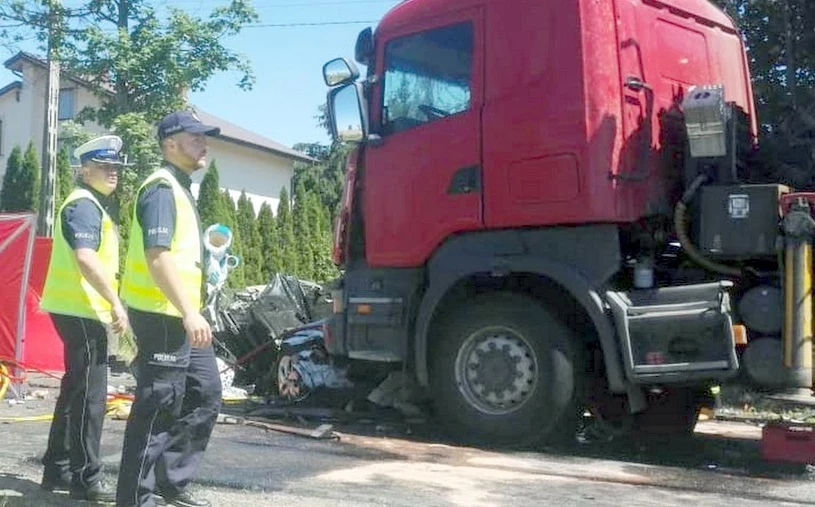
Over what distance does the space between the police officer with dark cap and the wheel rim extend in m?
2.61

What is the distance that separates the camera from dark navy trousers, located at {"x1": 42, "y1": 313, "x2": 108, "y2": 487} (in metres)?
5.18

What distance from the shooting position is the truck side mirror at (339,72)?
25.6 ft

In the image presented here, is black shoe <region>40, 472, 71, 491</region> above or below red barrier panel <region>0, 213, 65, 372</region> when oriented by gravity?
below

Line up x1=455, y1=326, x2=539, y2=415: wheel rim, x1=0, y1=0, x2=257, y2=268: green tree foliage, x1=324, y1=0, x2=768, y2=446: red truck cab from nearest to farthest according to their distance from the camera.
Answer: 1. x1=324, y1=0, x2=768, y2=446: red truck cab
2. x1=455, y1=326, x2=539, y2=415: wheel rim
3. x1=0, y1=0, x2=257, y2=268: green tree foliage

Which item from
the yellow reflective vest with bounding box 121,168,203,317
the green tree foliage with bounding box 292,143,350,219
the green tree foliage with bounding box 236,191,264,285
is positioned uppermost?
the green tree foliage with bounding box 292,143,350,219

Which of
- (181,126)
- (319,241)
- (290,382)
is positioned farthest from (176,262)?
(319,241)

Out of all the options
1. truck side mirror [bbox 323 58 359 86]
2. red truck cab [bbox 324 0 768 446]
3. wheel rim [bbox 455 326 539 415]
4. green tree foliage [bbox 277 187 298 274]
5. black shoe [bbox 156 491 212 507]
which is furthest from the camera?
green tree foliage [bbox 277 187 298 274]

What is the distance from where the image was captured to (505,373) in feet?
23.3

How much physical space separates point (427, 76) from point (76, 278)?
312cm

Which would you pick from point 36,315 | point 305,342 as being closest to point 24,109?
point 36,315

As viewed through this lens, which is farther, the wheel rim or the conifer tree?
the conifer tree

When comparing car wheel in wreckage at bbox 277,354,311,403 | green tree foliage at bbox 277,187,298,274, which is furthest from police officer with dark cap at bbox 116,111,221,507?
green tree foliage at bbox 277,187,298,274

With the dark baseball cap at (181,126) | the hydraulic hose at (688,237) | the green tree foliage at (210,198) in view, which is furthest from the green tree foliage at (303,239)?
the dark baseball cap at (181,126)

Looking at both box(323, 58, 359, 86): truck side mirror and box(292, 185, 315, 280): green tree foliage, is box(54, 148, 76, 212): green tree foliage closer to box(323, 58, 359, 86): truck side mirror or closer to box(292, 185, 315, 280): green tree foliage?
box(292, 185, 315, 280): green tree foliage
